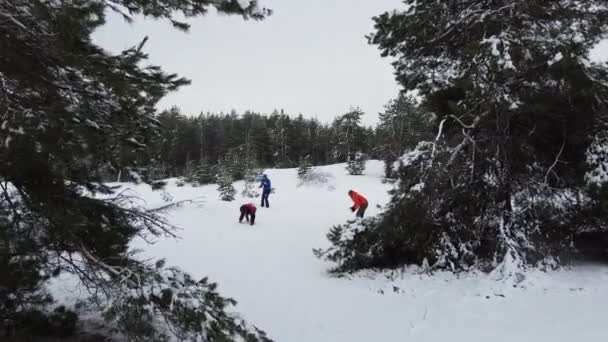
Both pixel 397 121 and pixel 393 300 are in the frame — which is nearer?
pixel 393 300

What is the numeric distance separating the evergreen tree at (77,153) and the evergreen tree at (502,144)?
4.38 metres

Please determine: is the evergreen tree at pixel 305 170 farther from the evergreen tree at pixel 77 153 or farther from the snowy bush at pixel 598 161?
the evergreen tree at pixel 77 153

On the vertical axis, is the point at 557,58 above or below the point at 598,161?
above

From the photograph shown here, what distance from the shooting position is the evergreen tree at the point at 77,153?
2574mm

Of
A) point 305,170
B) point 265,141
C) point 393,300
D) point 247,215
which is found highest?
point 265,141

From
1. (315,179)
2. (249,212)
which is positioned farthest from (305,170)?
(249,212)

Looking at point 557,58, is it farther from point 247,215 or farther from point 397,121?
point 397,121

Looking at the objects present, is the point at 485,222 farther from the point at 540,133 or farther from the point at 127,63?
the point at 127,63

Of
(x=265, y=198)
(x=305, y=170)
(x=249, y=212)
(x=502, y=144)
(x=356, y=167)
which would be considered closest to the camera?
(x=502, y=144)

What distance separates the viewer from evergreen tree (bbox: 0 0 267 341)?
2574 millimetres

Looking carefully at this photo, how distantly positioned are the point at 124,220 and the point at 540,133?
719cm

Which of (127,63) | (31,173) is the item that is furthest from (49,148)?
(127,63)

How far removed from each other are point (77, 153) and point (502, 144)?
264 inches

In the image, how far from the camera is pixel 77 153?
2635mm
